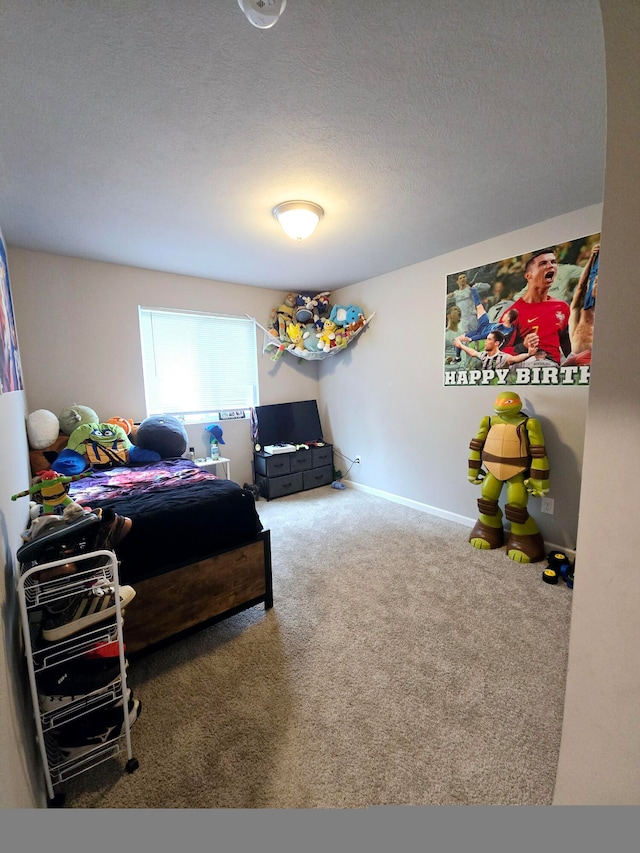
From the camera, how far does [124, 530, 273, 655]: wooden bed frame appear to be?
4.89 ft

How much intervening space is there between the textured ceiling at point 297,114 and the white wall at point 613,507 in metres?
0.77

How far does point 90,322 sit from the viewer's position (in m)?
2.92

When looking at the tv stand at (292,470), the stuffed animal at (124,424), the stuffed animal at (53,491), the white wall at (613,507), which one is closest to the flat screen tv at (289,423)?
the tv stand at (292,470)

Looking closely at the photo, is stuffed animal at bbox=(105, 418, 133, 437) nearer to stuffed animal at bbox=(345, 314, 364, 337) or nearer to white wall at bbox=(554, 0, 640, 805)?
stuffed animal at bbox=(345, 314, 364, 337)

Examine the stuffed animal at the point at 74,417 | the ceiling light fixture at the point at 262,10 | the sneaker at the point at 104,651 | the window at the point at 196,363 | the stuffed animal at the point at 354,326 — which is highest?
the ceiling light fixture at the point at 262,10

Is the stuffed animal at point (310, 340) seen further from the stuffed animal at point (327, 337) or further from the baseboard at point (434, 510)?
the baseboard at point (434, 510)

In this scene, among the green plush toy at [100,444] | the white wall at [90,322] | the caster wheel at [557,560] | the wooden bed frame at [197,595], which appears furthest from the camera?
the white wall at [90,322]

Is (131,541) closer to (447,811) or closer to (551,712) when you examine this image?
(447,811)

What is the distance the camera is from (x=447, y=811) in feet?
1.26

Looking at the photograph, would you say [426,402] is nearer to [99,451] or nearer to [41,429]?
[99,451]

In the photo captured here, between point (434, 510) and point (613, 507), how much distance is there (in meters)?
2.73

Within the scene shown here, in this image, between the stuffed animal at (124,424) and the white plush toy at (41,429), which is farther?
the stuffed animal at (124,424)

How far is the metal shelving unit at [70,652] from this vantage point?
40.0 inches

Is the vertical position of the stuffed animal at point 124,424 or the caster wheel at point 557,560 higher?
the stuffed animal at point 124,424
